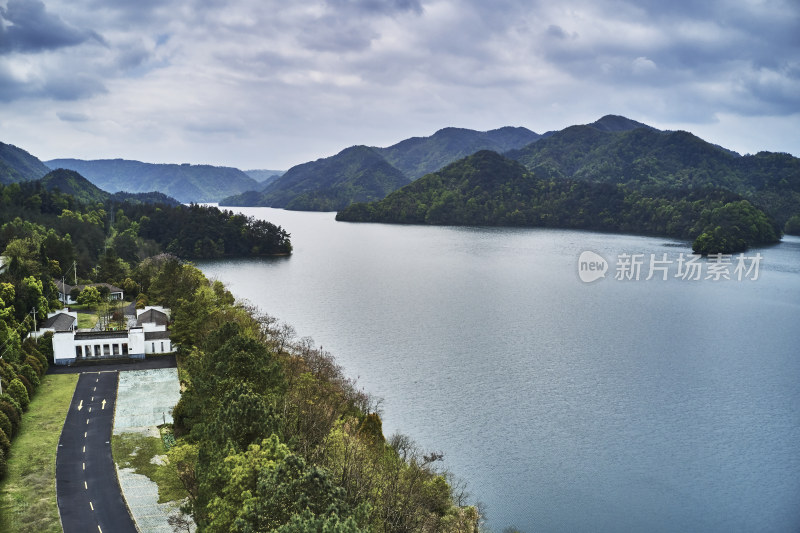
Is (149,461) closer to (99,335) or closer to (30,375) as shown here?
(30,375)

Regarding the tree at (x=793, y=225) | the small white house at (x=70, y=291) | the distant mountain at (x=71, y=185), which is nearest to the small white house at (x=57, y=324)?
the small white house at (x=70, y=291)

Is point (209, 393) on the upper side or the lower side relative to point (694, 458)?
upper

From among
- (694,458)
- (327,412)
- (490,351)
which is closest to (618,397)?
(694,458)

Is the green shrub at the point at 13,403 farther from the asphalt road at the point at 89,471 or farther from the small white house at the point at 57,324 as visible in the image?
the small white house at the point at 57,324

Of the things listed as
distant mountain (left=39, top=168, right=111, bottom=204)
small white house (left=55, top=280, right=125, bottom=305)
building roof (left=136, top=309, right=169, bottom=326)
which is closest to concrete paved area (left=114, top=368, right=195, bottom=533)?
building roof (left=136, top=309, right=169, bottom=326)

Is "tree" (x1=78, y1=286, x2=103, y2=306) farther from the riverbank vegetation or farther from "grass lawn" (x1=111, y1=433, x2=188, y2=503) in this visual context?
"grass lawn" (x1=111, y1=433, x2=188, y2=503)

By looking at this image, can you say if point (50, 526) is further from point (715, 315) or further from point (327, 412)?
point (715, 315)
